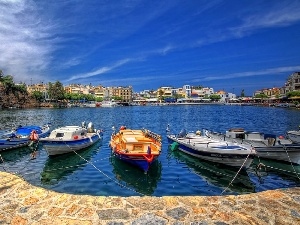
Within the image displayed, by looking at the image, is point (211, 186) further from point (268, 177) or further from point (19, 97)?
point (19, 97)

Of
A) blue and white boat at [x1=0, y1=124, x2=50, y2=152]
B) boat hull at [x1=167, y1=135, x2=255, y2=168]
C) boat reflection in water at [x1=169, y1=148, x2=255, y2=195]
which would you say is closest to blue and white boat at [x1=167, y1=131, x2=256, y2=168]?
boat hull at [x1=167, y1=135, x2=255, y2=168]

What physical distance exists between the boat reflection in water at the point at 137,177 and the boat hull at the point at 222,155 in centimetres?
382

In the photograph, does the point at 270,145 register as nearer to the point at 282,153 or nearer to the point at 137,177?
the point at 282,153

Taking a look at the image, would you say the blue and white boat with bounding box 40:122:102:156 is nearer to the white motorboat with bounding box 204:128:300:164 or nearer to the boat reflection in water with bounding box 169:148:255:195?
the boat reflection in water with bounding box 169:148:255:195

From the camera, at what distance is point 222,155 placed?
70.5ft

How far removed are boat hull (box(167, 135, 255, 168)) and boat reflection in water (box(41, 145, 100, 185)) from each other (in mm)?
10138

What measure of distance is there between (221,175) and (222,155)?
5.87 ft

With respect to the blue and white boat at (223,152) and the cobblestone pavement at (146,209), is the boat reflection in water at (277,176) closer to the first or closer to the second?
the blue and white boat at (223,152)

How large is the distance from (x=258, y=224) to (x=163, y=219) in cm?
260

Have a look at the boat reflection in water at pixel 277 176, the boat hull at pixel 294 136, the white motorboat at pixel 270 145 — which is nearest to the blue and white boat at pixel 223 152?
the boat reflection in water at pixel 277 176

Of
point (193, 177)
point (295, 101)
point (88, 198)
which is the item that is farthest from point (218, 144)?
point (295, 101)

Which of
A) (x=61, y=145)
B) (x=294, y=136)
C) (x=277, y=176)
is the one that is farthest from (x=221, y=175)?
(x=61, y=145)

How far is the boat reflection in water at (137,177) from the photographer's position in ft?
58.3

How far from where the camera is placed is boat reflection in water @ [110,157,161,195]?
17781 millimetres
